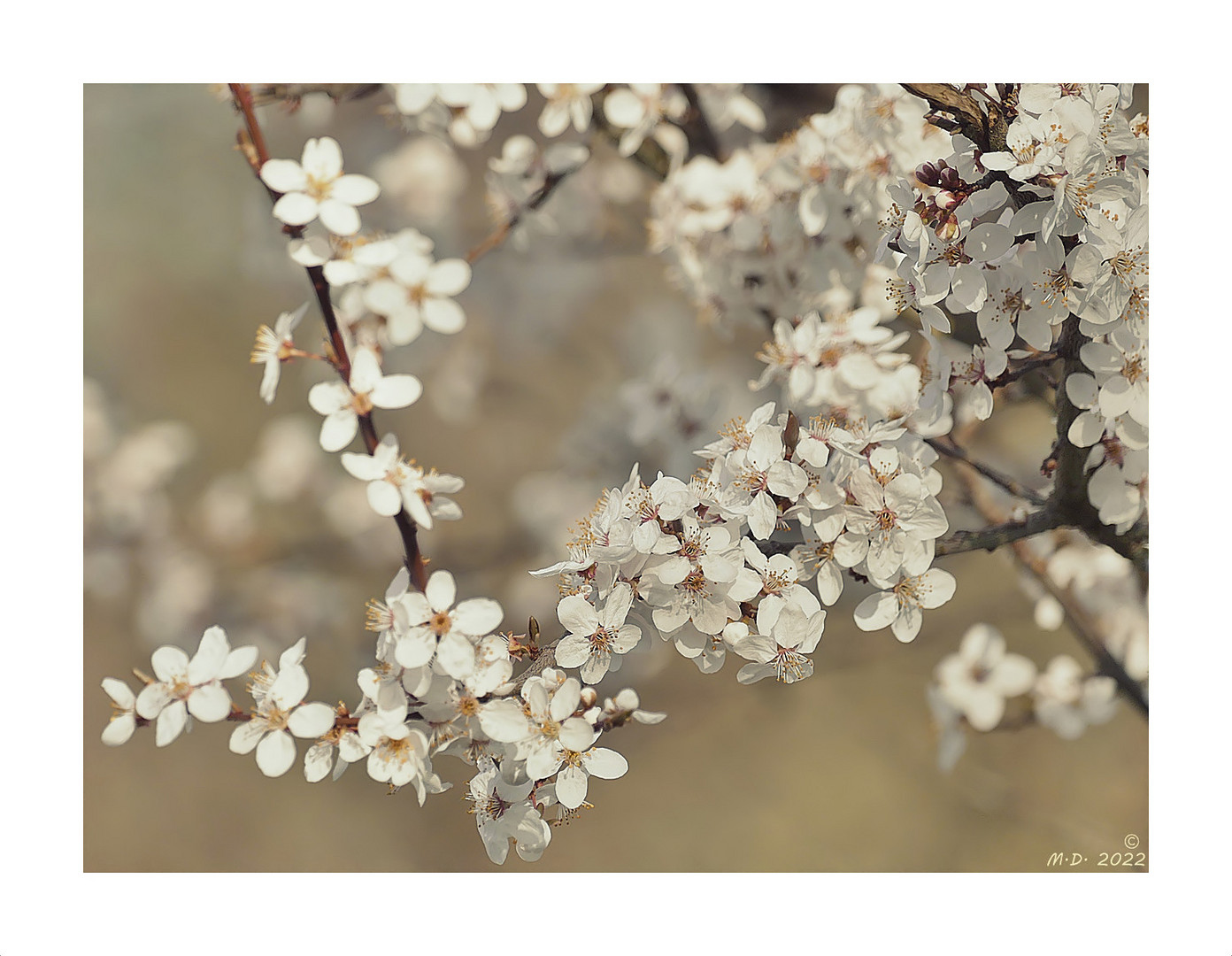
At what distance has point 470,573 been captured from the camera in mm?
1266

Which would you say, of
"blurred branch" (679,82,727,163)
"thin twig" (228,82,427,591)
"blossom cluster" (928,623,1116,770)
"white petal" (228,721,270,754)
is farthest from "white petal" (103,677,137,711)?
"blossom cluster" (928,623,1116,770)

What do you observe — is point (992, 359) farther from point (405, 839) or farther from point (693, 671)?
point (405, 839)

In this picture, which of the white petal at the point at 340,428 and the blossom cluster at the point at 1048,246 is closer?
the blossom cluster at the point at 1048,246

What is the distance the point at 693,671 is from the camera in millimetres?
1245

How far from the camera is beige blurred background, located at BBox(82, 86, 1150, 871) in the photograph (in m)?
1.08

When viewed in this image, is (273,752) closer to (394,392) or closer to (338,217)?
(394,392)

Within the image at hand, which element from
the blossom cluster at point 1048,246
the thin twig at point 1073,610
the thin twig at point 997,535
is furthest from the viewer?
the thin twig at point 1073,610

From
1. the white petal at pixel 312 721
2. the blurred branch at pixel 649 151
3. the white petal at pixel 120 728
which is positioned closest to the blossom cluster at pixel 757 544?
the white petal at pixel 312 721

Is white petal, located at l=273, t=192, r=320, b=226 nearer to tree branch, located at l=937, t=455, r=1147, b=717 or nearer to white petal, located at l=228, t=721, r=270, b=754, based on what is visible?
white petal, located at l=228, t=721, r=270, b=754

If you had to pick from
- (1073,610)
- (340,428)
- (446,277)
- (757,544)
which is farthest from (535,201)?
(1073,610)

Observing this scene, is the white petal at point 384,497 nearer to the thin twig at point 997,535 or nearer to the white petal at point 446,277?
the white petal at point 446,277

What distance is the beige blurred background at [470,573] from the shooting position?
108 cm
